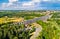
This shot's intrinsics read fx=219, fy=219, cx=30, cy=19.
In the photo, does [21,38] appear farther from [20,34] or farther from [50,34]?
[50,34]

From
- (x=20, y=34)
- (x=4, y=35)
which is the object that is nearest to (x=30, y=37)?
(x=20, y=34)

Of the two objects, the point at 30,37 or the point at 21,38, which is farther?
the point at 30,37

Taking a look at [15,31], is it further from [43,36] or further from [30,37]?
[43,36]

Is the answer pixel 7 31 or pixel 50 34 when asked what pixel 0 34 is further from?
pixel 50 34

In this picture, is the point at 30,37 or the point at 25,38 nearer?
the point at 25,38

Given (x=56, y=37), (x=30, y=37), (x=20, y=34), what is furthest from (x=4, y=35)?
(x=56, y=37)

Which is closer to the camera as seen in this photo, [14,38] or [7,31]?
[14,38]

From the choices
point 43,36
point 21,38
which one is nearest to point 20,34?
point 21,38
